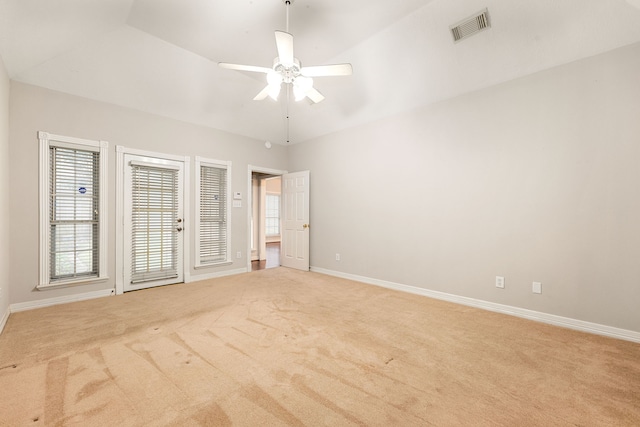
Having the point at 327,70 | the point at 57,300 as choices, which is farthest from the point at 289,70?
the point at 57,300

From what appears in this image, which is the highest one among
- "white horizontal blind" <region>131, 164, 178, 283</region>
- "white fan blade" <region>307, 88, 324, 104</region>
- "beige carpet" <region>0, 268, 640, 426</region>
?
"white fan blade" <region>307, 88, 324, 104</region>

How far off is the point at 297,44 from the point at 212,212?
10.7ft

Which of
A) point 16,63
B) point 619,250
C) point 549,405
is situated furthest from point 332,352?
point 16,63

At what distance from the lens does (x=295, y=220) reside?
601 centimetres

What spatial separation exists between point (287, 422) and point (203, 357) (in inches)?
41.2

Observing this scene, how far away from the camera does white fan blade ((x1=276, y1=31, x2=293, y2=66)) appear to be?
7.14 feet

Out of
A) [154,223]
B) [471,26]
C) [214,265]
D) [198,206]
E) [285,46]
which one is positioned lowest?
[214,265]

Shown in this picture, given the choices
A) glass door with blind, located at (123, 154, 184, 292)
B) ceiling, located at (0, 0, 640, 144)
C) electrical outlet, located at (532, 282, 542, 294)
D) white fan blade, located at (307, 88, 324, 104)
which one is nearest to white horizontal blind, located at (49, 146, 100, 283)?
glass door with blind, located at (123, 154, 184, 292)

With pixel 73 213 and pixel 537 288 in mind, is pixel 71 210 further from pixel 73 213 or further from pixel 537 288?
pixel 537 288

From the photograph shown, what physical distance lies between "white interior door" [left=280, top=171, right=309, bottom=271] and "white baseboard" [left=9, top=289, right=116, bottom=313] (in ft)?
10.6

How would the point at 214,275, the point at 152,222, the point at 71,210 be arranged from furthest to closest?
the point at 214,275 → the point at 152,222 → the point at 71,210

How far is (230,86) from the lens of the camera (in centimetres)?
432

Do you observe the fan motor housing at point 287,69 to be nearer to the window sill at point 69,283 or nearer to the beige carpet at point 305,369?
the beige carpet at point 305,369

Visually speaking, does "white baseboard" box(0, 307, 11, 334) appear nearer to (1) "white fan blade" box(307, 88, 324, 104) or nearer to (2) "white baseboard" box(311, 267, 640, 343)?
(1) "white fan blade" box(307, 88, 324, 104)
